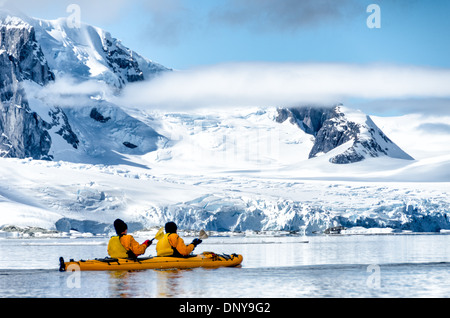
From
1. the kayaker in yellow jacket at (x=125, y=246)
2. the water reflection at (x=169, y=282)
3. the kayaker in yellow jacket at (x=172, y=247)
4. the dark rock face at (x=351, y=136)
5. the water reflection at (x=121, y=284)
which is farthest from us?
the dark rock face at (x=351, y=136)

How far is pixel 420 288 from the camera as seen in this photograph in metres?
17.6

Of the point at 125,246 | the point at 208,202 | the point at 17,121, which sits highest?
the point at 17,121

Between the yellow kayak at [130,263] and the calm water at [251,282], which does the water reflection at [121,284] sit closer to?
the calm water at [251,282]

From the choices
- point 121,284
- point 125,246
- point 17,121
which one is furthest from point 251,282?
point 17,121

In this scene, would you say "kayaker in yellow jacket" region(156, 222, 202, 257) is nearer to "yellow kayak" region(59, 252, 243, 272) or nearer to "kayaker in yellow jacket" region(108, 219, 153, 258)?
"yellow kayak" region(59, 252, 243, 272)

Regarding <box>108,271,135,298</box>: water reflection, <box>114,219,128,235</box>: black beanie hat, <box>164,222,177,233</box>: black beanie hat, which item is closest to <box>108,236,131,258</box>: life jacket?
<box>108,271,135,298</box>: water reflection

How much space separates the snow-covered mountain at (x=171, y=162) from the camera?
230ft

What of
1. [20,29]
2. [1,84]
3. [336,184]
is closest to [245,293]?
[336,184]

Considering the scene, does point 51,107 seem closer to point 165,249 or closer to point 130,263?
point 165,249

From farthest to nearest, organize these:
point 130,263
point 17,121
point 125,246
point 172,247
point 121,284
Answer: point 17,121 < point 172,247 < point 130,263 < point 125,246 < point 121,284

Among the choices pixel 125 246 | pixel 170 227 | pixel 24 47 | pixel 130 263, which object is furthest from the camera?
pixel 24 47

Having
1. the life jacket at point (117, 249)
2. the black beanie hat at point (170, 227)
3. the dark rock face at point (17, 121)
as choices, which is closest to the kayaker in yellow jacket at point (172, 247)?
the black beanie hat at point (170, 227)

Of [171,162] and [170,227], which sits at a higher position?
[171,162]

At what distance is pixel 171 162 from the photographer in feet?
529
